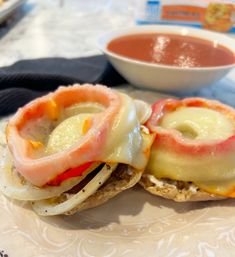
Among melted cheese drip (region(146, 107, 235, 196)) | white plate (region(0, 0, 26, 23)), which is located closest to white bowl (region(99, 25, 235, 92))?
melted cheese drip (region(146, 107, 235, 196))

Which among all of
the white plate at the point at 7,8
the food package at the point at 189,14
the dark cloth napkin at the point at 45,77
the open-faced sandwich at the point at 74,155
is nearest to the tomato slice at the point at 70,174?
the open-faced sandwich at the point at 74,155

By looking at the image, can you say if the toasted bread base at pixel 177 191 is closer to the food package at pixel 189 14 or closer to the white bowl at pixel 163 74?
the white bowl at pixel 163 74

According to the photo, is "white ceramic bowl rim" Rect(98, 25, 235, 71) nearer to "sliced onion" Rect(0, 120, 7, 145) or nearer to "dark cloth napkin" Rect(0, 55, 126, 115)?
"dark cloth napkin" Rect(0, 55, 126, 115)

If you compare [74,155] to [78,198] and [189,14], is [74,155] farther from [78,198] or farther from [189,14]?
A: [189,14]

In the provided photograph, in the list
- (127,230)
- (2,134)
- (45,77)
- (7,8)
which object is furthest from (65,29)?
(127,230)

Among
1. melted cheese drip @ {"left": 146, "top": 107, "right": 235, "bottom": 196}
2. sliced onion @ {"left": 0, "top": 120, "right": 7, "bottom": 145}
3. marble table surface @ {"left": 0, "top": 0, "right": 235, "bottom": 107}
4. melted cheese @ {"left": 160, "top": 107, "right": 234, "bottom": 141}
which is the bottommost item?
marble table surface @ {"left": 0, "top": 0, "right": 235, "bottom": 107}

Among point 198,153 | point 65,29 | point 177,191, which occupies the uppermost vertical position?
point 198,153
